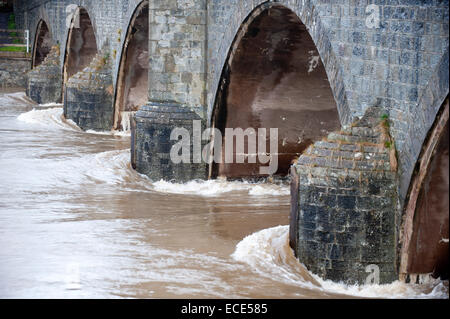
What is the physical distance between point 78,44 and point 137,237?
1367cm

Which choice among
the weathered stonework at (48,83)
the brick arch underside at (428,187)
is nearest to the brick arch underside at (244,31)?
the brick arch underside at (428,187)

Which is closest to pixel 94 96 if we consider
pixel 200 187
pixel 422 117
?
pixel 200 187

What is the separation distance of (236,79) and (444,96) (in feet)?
19.8

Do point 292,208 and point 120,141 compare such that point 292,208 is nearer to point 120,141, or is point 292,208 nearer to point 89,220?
point 89,220

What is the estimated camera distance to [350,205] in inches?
314

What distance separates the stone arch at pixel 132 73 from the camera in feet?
55.0

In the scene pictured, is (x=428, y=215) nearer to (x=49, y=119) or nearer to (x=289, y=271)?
(x=289, y=271)

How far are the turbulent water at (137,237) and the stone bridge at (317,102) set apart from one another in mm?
391

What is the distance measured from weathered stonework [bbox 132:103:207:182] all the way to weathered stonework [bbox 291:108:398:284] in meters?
4.96

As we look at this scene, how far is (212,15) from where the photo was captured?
42.1 feet

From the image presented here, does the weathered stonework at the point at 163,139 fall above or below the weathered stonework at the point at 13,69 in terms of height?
below

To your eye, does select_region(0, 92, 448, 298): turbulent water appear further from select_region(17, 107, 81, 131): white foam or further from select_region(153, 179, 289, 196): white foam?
select_region(17, 107, 81, 131): white foam

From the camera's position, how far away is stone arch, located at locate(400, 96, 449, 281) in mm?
7254

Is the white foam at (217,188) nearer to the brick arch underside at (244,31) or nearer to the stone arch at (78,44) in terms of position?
the brick arch underside at (244,31)
